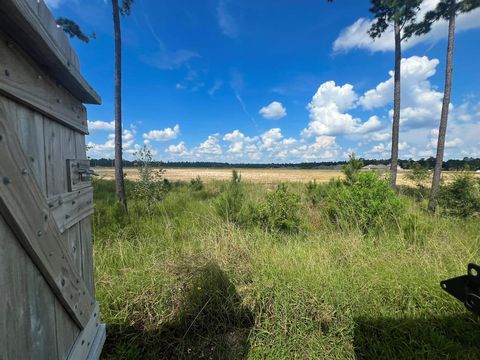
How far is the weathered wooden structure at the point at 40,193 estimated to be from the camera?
91 cm

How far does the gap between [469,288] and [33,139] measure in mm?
2349

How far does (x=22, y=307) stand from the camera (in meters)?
0.98

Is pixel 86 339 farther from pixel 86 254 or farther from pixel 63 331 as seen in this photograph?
pixel 86 254

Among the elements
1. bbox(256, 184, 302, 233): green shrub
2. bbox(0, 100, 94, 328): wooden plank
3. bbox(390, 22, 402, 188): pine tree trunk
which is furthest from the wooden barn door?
bbox(390, 22, 402, 188): pine tree trunk

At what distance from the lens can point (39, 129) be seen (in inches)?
46.4

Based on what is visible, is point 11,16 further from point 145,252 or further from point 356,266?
point 356,266

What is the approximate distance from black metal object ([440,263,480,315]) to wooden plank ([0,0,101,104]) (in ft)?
7.38

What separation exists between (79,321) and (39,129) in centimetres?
113

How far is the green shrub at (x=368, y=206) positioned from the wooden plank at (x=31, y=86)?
16.2 ft

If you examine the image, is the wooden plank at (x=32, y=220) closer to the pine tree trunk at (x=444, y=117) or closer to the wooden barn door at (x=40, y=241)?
the wooden barn door at (x=40, y=241)

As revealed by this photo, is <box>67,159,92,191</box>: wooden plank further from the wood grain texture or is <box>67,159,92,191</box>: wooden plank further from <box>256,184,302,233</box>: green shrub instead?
<box>256,184,302,233</box>: green shrub

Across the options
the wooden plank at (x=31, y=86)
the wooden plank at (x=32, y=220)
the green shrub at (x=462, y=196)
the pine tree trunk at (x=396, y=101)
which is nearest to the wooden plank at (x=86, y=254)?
the wooden plank at (x=32, y=220)

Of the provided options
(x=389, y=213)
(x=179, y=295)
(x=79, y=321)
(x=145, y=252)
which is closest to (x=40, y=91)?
(x=79, y=321)

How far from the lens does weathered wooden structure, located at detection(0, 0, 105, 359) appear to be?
0.91 m
